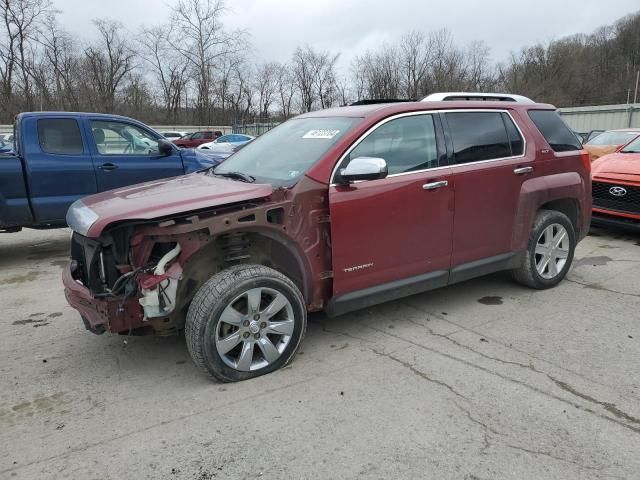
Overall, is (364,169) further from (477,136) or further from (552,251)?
(552,251)

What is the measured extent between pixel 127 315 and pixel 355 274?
5.23ft

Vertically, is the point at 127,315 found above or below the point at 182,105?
below

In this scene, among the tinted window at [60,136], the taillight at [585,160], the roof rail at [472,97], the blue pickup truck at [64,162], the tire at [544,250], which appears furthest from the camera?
the tinted window at [60,136]

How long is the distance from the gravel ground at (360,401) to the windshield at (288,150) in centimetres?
137

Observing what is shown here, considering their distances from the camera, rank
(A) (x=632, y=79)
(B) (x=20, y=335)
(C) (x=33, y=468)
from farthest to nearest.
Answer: (A) (x=632, y=79) < (B) (x=20, y=335) < (C) (x=33, y=468)

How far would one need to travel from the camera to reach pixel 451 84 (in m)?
55.8

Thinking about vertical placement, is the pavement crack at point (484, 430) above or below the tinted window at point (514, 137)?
below

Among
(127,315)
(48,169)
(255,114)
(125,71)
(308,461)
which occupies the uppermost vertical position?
(125,71)

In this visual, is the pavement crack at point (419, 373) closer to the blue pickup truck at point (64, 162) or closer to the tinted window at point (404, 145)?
the tinted window at point (404, 145)

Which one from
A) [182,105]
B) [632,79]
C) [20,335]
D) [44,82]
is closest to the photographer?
[20,335]

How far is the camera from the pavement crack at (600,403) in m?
2.80

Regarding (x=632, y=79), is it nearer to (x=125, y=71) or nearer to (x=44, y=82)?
(x=125, y=71)

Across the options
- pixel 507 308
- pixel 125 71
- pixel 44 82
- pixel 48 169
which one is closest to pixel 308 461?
pixel 507 308

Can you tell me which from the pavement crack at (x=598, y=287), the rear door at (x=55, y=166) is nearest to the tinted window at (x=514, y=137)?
the pavement crack at (x=598, y=287)
